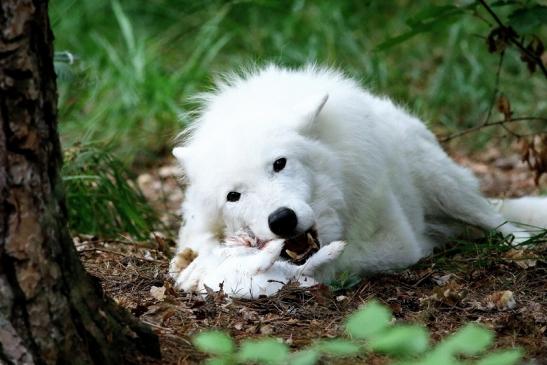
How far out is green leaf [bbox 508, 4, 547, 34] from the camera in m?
4.39

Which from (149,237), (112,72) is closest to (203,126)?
(149,237)

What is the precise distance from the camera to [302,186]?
12.7 ft

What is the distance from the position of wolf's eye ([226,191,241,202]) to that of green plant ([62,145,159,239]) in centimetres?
180

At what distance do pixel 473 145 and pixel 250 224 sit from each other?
4.73 meters

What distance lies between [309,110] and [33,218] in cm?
191

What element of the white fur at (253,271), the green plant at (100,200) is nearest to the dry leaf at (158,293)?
the white fur at (253,271)

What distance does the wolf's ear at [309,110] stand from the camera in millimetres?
4086

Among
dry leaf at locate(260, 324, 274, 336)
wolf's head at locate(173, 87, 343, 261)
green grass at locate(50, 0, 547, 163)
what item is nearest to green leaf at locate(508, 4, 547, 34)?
wolf's head at locate(173, 87, 343, 261)

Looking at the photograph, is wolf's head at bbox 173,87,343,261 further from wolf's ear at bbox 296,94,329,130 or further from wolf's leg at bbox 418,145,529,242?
wolf's leg at bbox 418,145,529,242

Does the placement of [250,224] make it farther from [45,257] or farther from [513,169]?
[513,169]

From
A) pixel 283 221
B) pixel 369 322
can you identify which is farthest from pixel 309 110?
pixel 369 322

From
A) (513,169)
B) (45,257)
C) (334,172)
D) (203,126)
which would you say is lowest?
(45,257)

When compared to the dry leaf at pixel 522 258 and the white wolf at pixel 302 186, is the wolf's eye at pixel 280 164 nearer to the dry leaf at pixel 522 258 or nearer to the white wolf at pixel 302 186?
the white wolf at pixel 302 186

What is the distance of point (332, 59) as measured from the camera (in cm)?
814
